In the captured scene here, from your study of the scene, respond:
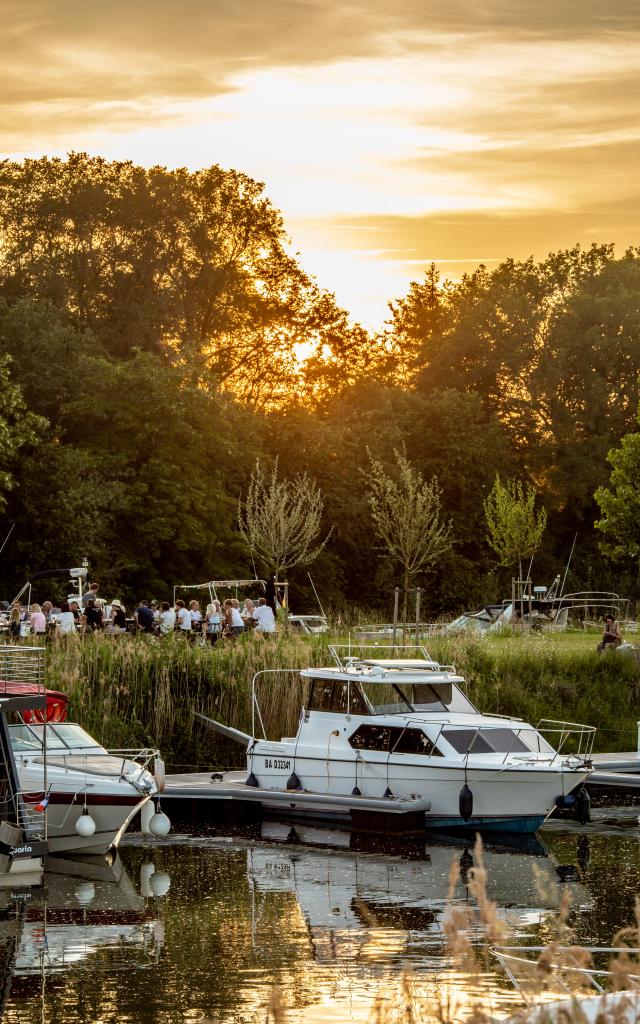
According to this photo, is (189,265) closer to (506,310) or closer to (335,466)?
(335,466)

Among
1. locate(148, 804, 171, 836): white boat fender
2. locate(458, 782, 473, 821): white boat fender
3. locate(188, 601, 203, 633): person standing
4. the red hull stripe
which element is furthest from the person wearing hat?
the red hull stripe

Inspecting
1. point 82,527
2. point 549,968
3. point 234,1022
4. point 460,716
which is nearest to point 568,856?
point 460,716

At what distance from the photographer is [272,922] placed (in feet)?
59.3

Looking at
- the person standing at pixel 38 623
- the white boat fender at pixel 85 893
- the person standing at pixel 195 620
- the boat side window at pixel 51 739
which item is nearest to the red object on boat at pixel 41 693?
the boat side window at pixel 51 739

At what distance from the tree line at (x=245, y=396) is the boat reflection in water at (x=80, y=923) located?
27791 mm

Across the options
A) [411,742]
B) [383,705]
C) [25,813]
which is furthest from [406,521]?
[25,813]

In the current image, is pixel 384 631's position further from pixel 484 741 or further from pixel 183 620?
pixel 484 741

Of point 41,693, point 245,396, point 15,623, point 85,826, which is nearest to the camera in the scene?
point 41,693

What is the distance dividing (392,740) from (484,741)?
5.28 ft

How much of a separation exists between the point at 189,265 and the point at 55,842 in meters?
41.0

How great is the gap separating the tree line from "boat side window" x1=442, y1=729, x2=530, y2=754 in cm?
2487

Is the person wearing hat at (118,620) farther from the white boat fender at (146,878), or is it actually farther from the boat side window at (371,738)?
the white boat fender at (146,878)

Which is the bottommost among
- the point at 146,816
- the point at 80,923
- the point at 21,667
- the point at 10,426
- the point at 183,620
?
the point at 80,923

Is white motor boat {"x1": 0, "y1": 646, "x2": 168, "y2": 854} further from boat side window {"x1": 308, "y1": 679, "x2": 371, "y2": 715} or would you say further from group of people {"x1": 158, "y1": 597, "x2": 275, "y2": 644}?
group of people {"x1": 158, "y1": 597, "x2": 275, "y2": 644}
